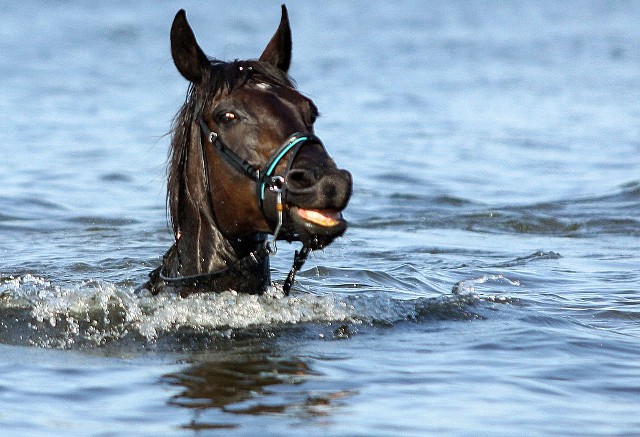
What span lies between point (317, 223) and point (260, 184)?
0.31 meters

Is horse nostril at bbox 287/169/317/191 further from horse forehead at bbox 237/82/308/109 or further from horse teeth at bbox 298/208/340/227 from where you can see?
horse forehead at bbox 237/82/308/109

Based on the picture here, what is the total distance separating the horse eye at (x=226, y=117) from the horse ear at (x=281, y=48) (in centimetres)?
51

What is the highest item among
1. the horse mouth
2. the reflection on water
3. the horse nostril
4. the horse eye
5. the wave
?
the horse eye

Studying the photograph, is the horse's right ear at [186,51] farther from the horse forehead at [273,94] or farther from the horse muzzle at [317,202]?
the horse muzzle at [317,202]

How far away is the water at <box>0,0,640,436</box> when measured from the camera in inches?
161

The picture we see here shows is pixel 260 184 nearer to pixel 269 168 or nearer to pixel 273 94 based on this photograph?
pixel 269 168

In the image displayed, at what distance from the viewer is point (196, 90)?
4785mm

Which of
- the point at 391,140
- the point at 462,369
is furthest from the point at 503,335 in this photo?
the point at 391,140

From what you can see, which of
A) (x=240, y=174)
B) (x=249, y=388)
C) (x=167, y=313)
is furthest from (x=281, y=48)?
(x=249, y=388)

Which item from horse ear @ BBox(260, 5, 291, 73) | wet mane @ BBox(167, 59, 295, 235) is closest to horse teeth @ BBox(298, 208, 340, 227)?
wet mane @ BBox(167, 59, 295, 235)

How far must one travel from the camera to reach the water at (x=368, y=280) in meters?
4.08

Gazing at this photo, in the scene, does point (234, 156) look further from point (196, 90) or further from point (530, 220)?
point (530, 220)

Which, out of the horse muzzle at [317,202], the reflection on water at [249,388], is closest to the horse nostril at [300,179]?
the horse muzzle at [317,202]

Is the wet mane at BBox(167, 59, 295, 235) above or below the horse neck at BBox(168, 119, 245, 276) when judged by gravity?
above
